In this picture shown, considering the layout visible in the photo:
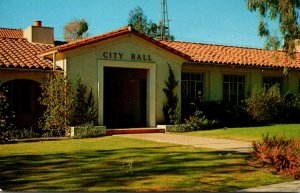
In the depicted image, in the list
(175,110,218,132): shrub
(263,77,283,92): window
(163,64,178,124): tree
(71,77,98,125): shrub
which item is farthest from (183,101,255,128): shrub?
(71,77,98,125): shrub

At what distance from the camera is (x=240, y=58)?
24.1 meters

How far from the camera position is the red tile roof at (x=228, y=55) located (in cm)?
2250

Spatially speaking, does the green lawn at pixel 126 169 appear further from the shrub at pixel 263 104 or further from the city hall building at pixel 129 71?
the shrub at pixel 263 104

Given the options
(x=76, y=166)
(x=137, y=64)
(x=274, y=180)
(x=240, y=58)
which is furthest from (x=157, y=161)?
(x=240, y=58)

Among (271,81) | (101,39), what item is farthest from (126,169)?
(271,81)

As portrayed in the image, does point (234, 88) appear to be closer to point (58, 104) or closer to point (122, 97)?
point (122, 97)

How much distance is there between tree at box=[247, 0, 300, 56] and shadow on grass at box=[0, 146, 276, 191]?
539 cm

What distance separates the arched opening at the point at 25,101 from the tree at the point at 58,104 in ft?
6.88

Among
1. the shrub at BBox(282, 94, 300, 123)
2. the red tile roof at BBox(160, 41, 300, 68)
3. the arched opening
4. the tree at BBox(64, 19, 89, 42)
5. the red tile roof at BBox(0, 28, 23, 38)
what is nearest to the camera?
the arched opening

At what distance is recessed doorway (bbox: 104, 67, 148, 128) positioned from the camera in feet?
68.8

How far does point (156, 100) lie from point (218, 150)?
7.69 metres

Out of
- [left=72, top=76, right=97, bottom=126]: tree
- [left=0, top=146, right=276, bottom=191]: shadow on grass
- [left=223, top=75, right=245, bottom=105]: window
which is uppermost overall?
[left=223, top=75, right=245, bottom=105]: window

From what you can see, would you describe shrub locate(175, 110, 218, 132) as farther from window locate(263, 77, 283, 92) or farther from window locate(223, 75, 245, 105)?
window locate(263, 77, 283, 92)

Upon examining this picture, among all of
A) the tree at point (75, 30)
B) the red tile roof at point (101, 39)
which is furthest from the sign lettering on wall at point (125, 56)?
the tree at point (75, 30)
